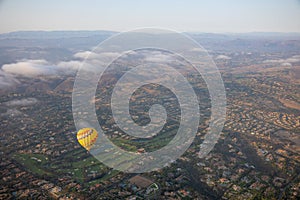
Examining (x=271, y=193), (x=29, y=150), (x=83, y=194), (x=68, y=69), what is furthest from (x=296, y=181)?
(x=68, y=69)

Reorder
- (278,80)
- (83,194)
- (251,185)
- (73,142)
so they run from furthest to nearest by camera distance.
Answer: (278,80) → (73,142) → (251,185) → (83,194)

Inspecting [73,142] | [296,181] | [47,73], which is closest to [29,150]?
[73,142]

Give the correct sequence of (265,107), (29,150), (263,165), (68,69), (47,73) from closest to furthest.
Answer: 1. (263,165)
2. (29,150)
3. (265,107)
4. (47,73)
5. (68,69)

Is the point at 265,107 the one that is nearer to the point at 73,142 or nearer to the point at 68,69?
the point at 73,142

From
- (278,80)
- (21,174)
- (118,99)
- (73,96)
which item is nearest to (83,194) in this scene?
(21,174)

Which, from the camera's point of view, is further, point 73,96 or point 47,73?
point 47,73

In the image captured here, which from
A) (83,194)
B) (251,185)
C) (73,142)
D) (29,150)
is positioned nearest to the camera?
(83,194)

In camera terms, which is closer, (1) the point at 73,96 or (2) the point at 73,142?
(2) the point at 73,142

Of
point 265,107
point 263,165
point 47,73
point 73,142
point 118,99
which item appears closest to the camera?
point 263,165

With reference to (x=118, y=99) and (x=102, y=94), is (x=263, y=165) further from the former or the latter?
(x=102, y=94)
